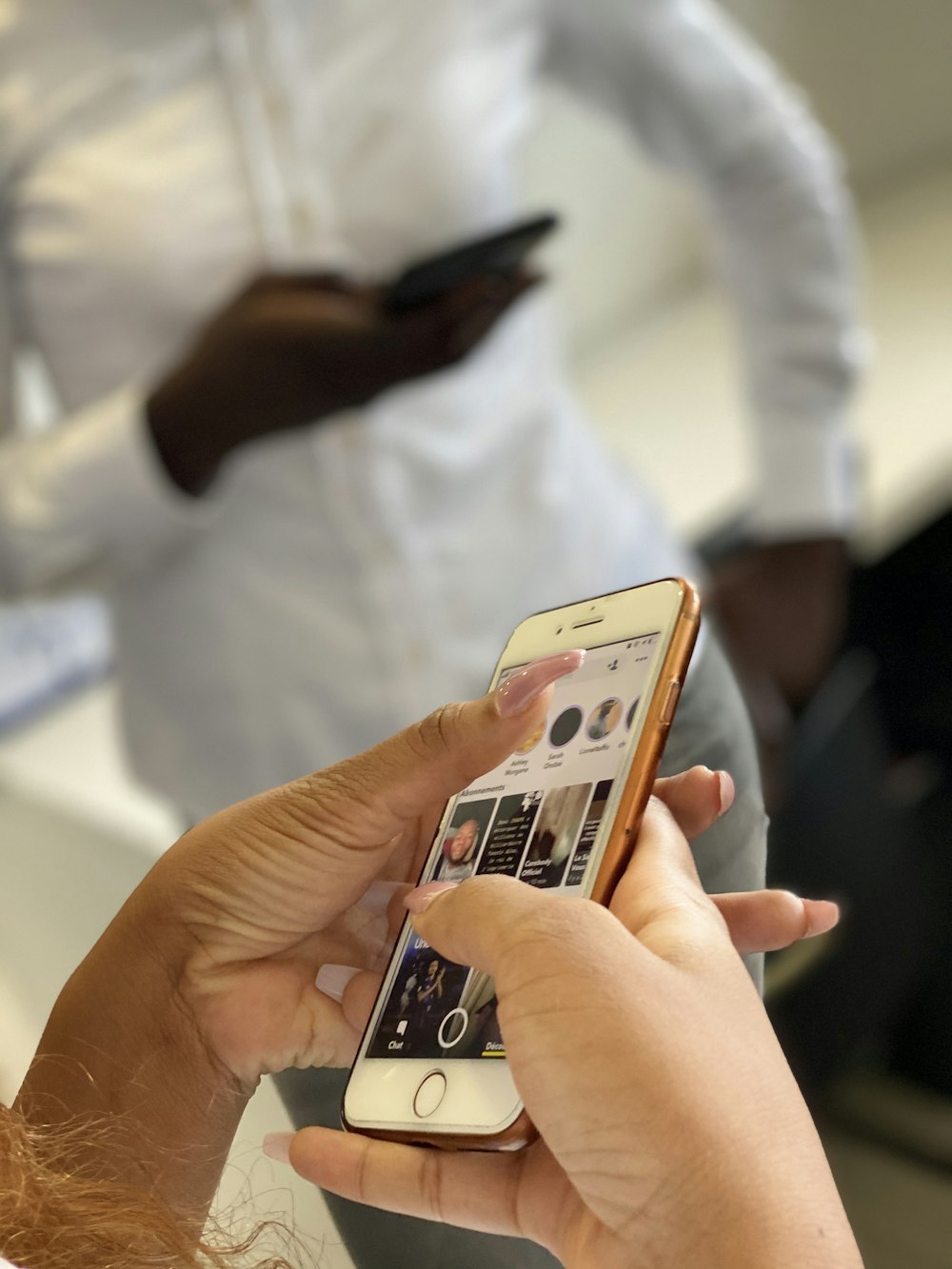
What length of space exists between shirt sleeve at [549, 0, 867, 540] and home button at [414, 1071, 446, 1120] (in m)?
0.56

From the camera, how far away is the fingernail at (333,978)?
0.24 meters

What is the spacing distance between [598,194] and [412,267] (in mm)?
863

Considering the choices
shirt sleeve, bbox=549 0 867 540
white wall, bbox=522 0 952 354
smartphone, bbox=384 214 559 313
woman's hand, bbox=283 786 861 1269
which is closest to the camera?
woman's hand, bbox=283 786 861 1269

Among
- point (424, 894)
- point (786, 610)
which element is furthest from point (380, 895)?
point (786, 610)

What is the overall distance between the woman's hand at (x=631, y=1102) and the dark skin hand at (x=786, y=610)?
297 millimetres

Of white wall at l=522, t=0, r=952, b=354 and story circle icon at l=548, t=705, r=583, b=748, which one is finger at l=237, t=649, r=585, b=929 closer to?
story circle icon at l=548, t=705, r=583, b=748

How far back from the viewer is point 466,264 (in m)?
0.50

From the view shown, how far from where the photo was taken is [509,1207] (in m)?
0.21

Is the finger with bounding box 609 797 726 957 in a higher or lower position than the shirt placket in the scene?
lower

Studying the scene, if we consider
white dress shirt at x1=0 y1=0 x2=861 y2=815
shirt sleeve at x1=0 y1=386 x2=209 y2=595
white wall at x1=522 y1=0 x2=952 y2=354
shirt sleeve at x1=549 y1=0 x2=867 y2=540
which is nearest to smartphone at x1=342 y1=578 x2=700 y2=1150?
white dress shirt at x1=0 y1=0 x2=861 y2=815

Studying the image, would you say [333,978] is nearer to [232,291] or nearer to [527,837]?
[527,837]

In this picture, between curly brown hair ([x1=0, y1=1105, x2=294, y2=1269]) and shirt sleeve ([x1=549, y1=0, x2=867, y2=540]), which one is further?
shirt sleeve ([x1=549, y1=0, x2=867, y2=540])

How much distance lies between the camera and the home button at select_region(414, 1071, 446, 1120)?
22 cm

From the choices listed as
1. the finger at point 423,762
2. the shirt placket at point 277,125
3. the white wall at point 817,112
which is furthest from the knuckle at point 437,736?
the white wall at point 817,112
